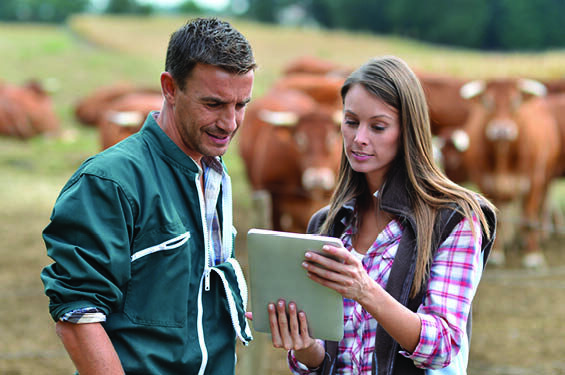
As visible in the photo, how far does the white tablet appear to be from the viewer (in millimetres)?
1666

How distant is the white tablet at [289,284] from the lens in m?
1.67

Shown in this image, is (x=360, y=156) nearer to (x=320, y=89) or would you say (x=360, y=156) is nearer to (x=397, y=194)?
(x=397, y=194)

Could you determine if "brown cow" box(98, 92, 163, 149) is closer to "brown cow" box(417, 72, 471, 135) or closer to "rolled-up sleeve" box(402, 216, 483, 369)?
"brown cow" box(417, 72, 471, 135)

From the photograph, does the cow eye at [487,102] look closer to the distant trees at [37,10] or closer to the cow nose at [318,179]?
the cow nose at [318,179]

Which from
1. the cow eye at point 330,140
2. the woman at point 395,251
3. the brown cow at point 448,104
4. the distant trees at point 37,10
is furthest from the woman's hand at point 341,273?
the distant trees at point 37,10

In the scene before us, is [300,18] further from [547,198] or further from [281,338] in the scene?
[281,338]

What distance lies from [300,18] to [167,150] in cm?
5839

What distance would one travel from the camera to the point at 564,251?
8297mm

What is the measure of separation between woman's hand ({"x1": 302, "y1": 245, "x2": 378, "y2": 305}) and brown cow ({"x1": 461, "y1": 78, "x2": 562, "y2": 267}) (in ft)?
20.6

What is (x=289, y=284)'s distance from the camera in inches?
67.6

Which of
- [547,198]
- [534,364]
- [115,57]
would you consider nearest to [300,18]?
[115,57]

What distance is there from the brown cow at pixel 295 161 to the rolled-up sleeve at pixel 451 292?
4.64m

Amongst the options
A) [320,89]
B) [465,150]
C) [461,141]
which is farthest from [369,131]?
[320,89]

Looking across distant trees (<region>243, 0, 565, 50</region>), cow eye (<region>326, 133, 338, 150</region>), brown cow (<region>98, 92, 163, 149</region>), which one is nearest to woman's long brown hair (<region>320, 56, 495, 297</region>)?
cow eye (<region>326, 133, 338, 150</region>)
